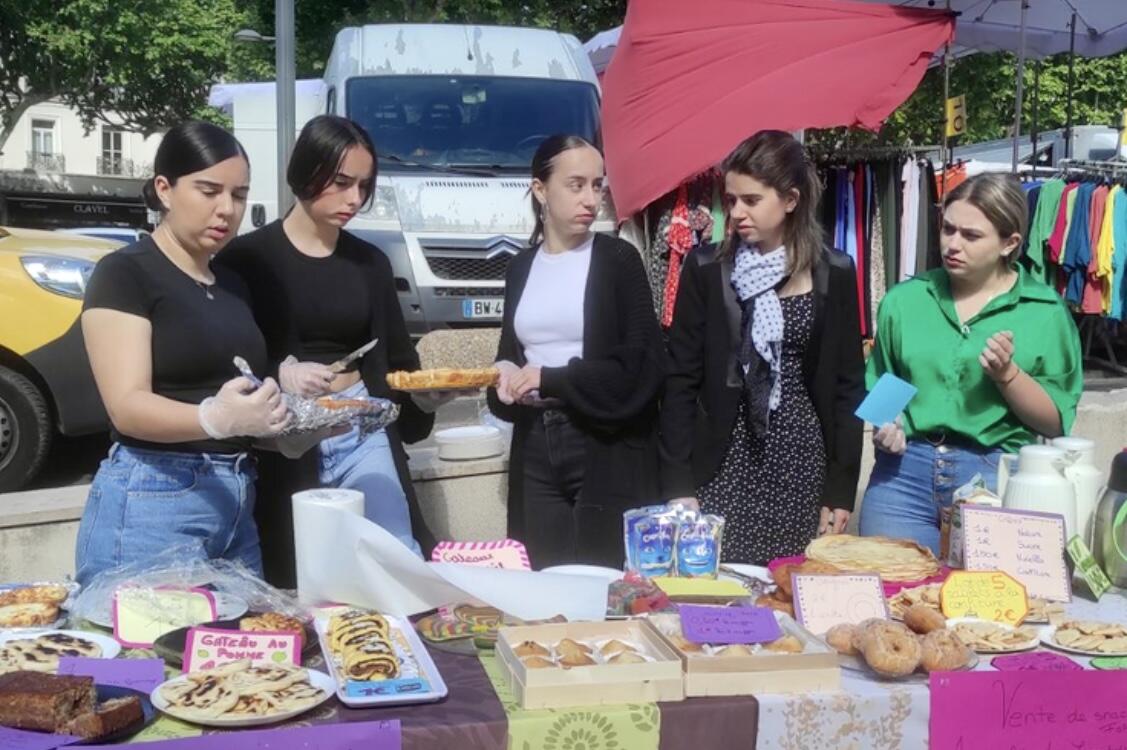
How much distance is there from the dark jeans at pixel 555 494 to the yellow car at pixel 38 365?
3.31 m

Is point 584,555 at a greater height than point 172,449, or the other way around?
point 172,449

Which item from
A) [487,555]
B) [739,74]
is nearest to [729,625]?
[487,555]

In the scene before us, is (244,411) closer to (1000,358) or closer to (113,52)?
(1000,358)

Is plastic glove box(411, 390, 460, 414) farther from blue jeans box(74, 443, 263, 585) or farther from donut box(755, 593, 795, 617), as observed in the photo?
donut box(755, 593, 795, 617)

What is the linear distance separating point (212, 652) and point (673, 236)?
4677 millimetres

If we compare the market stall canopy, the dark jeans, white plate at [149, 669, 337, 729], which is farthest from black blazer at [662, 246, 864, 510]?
the market stall canopy

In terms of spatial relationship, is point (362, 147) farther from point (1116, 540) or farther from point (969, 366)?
point (1116, 540)

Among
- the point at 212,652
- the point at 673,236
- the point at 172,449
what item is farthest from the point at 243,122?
the point at 212,652

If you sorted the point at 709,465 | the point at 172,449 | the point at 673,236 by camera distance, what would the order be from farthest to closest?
1. the point at 673,236
2. the point at 709,465
3. the point at 172,449

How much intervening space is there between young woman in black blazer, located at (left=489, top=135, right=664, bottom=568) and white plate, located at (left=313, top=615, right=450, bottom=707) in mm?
1032

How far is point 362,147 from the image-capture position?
8.81ft

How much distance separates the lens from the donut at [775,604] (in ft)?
7.30

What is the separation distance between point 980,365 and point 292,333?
1.70 meters

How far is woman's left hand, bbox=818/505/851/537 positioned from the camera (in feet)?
9.96
